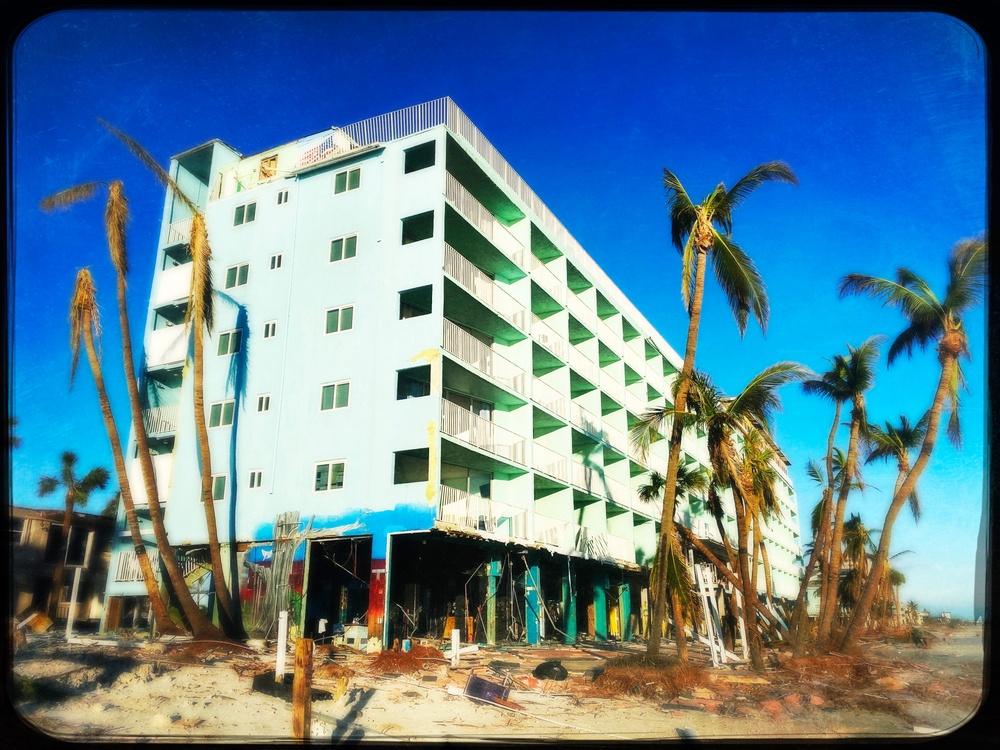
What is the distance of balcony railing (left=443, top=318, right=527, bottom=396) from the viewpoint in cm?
1897

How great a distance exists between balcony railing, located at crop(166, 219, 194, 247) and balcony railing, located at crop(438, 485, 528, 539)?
37.6 feet

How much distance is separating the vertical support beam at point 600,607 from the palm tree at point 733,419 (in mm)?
11277

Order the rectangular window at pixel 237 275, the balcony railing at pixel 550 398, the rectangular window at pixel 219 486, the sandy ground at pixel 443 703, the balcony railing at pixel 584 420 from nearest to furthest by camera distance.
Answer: the sandy ground at pixel 443 703, the rectangular window at pixel 219 486, the rectangular window at pixel 237 275, the balcony railing at pixel 550 398, the balcony railing at pixel 584 420

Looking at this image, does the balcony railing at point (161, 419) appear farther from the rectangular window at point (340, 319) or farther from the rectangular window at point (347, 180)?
the rectangular window at point (347, 180)

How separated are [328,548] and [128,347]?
22.2 ft

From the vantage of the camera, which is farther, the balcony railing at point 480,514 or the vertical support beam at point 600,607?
the vertical support beam at point 600,607

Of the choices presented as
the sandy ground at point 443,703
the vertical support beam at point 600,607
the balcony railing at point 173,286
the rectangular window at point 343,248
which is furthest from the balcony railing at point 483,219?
the vertical support beam at point 600,607

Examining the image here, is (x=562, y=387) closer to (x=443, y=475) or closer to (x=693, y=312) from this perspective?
(x=443, y=475)

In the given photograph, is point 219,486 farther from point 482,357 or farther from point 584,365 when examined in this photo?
point 584,365

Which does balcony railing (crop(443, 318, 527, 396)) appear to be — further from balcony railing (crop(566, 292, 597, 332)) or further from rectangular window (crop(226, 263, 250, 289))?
rectangular window (crop(226, 263, 250, 289))

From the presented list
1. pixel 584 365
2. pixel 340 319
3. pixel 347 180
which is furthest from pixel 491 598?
pixel 347 180

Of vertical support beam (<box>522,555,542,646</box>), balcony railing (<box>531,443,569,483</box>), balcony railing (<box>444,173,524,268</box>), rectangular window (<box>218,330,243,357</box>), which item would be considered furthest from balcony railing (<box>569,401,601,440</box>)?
rectangular window (<box>218,330,243,357</box>)

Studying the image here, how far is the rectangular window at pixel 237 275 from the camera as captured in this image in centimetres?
2089
